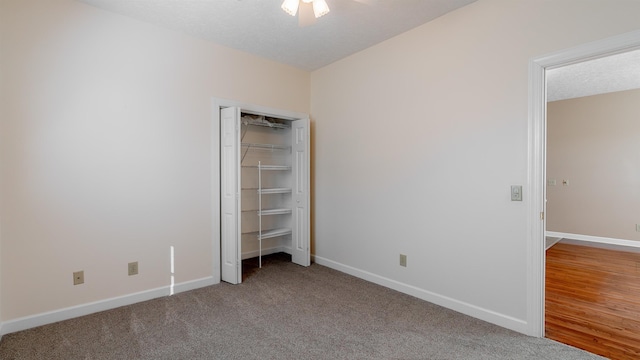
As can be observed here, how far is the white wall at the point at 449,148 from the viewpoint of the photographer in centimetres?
234

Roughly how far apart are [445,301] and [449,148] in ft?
4.69

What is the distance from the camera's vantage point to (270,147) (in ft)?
14.0

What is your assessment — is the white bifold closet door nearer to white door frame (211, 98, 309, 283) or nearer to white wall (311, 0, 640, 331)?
white door frame (211, 98, 309, 283)

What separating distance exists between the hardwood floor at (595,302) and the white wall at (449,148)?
1.60ft

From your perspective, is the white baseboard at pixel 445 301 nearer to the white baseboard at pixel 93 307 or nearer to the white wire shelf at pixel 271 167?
the white wire shelf at pixel 271 167

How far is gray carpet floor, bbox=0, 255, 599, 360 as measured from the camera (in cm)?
208

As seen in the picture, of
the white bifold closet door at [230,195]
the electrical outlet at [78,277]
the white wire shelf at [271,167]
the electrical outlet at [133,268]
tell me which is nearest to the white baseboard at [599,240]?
the white wire shelf at [271,167]

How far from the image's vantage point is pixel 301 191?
4.10 m

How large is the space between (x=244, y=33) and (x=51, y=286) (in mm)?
2889

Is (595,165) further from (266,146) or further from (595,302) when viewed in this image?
(266,146)

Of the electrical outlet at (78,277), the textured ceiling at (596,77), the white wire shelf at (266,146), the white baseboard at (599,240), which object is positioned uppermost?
the textured ceiling at (596,77)

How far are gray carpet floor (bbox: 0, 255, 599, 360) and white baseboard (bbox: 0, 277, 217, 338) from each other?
0.23 ft

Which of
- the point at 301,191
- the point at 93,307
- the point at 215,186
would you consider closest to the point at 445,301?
the point at 301,191

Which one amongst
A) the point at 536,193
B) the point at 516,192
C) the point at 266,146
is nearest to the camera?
the point at 536,193
